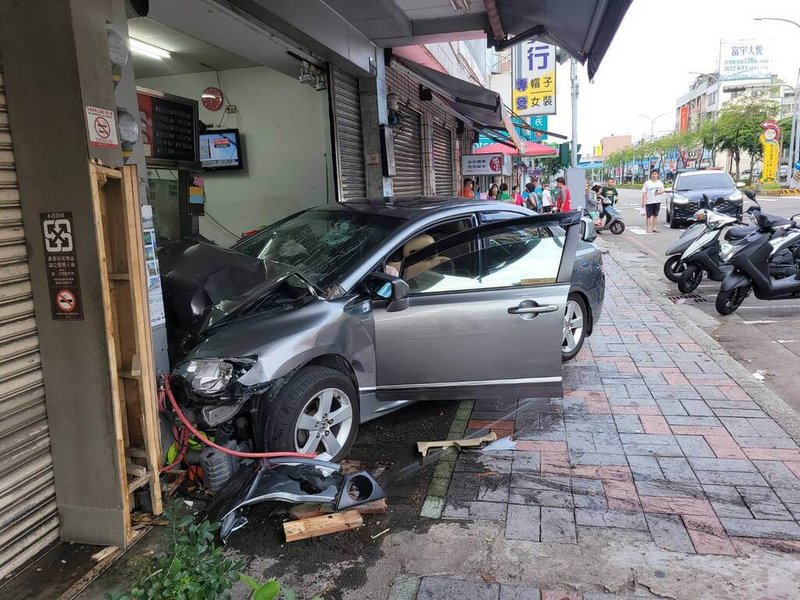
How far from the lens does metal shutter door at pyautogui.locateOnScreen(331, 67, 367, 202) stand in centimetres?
800

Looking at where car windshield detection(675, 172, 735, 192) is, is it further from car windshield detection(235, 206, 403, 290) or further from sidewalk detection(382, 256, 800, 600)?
car windshield detection(235, 206, 403, 290)

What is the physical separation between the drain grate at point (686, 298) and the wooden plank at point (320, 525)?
6853mm

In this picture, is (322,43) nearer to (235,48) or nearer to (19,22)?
(235,48)

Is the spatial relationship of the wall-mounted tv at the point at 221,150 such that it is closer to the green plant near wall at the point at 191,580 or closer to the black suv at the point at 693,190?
the green plant near wall at the point at 191,580

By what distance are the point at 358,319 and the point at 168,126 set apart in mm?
3152

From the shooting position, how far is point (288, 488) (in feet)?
10.0

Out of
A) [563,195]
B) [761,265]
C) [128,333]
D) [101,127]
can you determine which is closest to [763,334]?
[761,265]

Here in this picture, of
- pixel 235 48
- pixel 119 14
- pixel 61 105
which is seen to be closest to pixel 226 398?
pixel 61 105

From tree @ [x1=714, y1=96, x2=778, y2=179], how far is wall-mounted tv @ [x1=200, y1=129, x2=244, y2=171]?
51878mm

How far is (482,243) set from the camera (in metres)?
4.34

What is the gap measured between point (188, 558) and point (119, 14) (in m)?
2.96

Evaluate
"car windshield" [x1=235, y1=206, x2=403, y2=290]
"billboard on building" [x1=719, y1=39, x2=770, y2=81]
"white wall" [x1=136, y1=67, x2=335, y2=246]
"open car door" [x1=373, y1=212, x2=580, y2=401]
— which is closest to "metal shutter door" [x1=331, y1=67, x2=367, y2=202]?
"white wall" [x1=136, y1=67, x2=335, y2=246]

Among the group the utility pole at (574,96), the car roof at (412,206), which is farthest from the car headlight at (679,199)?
the car roof at (412,206)

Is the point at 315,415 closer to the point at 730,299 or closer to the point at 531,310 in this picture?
the point at 531,310
